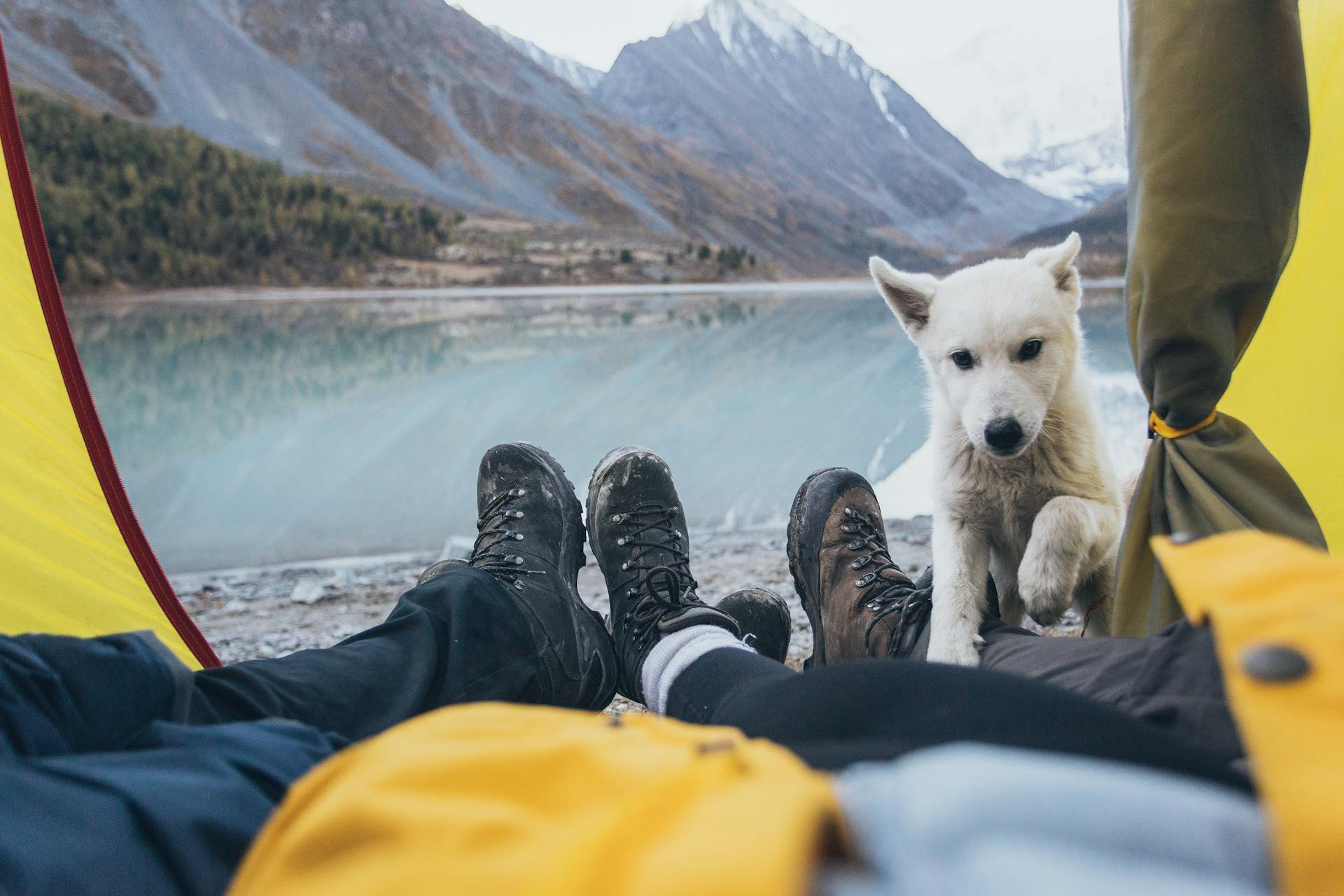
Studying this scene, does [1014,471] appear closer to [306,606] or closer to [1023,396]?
[1023,396]

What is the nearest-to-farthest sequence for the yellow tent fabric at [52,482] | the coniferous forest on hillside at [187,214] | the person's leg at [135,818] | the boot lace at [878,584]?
the person's leg at [135,818] → the yellow tent fabric at [52,482] → the boot lace at [878,584] → the coniferous forest on hillside at [187,214]

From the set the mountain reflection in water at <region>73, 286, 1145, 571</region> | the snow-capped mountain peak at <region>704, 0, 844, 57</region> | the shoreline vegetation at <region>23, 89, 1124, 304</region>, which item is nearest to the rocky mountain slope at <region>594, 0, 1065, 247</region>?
the snow-capped mountain peak at <region>704, 0, 844, 57</region>

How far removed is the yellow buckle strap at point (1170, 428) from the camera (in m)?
1.46

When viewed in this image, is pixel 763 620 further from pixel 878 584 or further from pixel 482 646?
pixel 482 646

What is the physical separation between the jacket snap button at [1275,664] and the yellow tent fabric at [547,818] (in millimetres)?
310

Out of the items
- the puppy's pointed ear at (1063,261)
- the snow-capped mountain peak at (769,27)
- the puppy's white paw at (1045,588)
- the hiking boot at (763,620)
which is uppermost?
the snow-capped mountain peak at (769,27)

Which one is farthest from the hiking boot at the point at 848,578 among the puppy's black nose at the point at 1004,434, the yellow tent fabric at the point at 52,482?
the yellow tent fabric at the point at 52,482

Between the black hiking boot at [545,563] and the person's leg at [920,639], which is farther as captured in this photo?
the black hiking boot at [545,563]

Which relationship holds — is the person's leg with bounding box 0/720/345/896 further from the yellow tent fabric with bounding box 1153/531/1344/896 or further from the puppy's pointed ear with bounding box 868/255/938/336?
the puppy's pointed ear with bounding box 868/255/938/336

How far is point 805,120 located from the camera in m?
74.6

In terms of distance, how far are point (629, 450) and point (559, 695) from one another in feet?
2.80

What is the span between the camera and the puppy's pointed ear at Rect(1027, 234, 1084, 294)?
1.80m

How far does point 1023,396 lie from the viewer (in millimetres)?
1656

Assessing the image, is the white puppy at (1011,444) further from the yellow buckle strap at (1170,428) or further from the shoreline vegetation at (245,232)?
the shoreline vegetation at (245,232)
